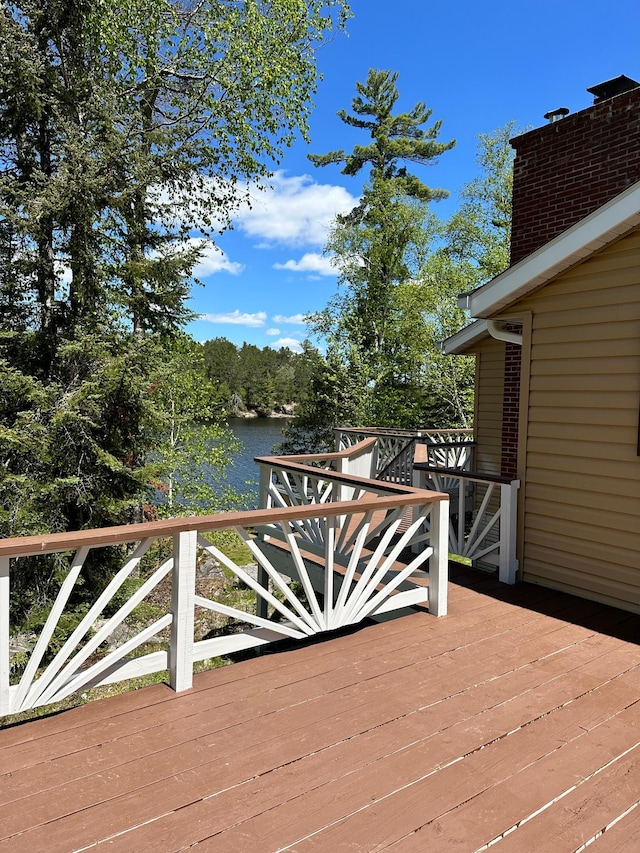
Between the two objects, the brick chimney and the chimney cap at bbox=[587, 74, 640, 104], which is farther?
the chimney cap at bbox=[587, 74, 640, 104]

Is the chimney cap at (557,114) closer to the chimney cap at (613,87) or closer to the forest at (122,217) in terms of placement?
the chimney cap at (613,87)

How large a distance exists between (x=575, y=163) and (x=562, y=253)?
3.44 metres

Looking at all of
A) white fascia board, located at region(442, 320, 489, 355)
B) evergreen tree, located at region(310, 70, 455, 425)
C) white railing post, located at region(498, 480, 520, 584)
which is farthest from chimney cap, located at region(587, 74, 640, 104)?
evergreen tree, located at region(310, 70, 455, 425)

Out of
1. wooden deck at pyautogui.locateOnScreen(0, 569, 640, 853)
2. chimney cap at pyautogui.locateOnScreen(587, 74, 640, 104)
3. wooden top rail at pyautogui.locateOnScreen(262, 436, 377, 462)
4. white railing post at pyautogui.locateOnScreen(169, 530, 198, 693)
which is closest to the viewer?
Answer: wooden deck at pyautogui.locateOnScreen(0, 569, 640, 853)

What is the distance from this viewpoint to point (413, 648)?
333cm

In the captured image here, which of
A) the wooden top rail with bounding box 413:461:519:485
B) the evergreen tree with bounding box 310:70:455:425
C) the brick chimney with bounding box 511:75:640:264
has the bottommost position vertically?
the wooden top rail with bounding box 413:461:519:485

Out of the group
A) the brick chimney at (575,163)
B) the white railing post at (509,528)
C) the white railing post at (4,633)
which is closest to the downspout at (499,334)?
the white railing post at (509,528)

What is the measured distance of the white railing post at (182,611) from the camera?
9.12 ft

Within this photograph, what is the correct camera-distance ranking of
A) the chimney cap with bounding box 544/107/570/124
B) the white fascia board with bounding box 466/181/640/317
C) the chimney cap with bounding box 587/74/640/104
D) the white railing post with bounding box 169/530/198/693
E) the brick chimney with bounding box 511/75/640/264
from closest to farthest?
the white railing post with bounding box 169/530/198/693 < the white fascia board with bounding box 466/181/640/317 < the brick chimney with bounding box 511/75/640/264 < the chimney cap with bounding box 587/74/640/104 < the chimney cap with bounding box 544/107/570/124

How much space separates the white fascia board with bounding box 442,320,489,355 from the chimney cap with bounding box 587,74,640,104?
3.03 m

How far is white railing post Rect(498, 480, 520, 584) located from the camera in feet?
15.5

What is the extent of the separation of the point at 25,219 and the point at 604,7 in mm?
11372

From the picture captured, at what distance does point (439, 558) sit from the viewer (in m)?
3.83

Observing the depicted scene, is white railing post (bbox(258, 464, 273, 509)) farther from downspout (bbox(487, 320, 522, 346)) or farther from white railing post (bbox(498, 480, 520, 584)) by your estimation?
downspout (bbox(487, 320, 522, 346))
